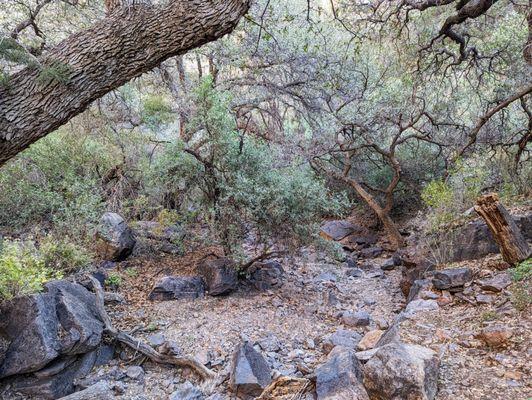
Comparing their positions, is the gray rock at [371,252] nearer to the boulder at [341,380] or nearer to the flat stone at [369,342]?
the flat stone at [369,342]

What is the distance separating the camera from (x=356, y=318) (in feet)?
17.9

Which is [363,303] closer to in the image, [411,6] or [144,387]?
[144,387]

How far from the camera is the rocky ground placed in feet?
9.37

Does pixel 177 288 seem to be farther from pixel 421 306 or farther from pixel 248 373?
pixel 421 306

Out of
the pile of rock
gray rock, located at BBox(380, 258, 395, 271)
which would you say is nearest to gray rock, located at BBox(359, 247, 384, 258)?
gray rock, located at BBox(380, 258, 395, 271)

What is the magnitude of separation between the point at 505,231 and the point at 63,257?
584 cm

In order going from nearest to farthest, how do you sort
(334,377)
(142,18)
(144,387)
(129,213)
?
(142,18) → (334,377) → (144,387) → (129,213)

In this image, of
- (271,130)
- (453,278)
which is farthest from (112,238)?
(453,278)

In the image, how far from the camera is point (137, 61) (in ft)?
8.13

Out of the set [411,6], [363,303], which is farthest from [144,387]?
[411,6]

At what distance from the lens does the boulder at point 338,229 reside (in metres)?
10.4

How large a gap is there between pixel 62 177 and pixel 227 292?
14.2ft

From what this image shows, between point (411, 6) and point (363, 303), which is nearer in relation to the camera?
point (411, 6)

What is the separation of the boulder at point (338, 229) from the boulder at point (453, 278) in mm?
5448
